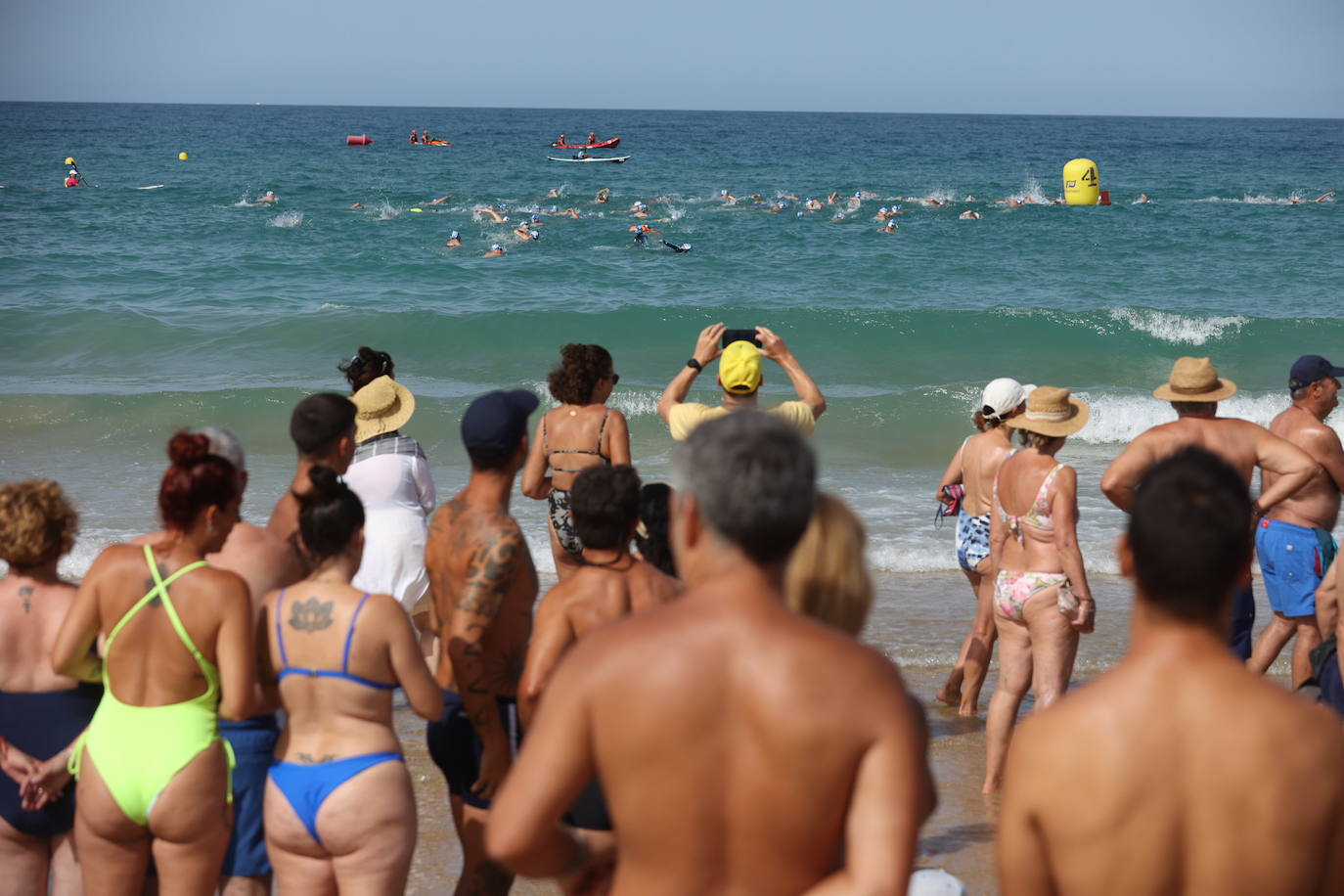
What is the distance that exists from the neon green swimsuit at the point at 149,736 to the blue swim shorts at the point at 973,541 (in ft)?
12.5

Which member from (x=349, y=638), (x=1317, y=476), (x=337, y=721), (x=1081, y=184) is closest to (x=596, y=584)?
(x=349, y=638)

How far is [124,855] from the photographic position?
321 cm

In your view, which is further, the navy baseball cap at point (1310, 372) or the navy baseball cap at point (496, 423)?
the navy baseball cap at point (1310, 372)

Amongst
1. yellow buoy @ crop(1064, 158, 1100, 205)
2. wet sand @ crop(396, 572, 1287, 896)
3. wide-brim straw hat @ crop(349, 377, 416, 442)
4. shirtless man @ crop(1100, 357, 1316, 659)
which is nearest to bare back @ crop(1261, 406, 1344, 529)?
shirtless man @ crop(1100, 357, 1316, 659)

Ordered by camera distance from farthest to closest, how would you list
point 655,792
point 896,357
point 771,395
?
point 896,357 → point 771,395 → point 655,792

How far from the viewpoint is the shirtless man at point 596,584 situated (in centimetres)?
314

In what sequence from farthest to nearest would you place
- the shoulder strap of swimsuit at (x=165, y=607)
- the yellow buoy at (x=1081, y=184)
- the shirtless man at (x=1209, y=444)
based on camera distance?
the yellow buoy at (x=1081, y=184)
the shirtless man at (x=1209, y=444)
the shoulder strap of swimsuit at (x=165, y=607)

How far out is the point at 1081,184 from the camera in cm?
3431

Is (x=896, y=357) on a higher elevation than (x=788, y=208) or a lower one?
lower

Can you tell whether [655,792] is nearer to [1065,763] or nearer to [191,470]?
[1065,763]

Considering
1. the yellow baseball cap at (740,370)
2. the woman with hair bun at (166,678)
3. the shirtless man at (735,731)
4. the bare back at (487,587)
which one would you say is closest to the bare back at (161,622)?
the woman with hair bun at (166,678)

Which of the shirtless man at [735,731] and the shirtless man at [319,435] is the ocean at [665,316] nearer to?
the shirtless man at [319,435]

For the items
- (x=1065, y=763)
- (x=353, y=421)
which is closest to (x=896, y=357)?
(x=353, y=421)

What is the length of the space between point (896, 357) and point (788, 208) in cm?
1619
